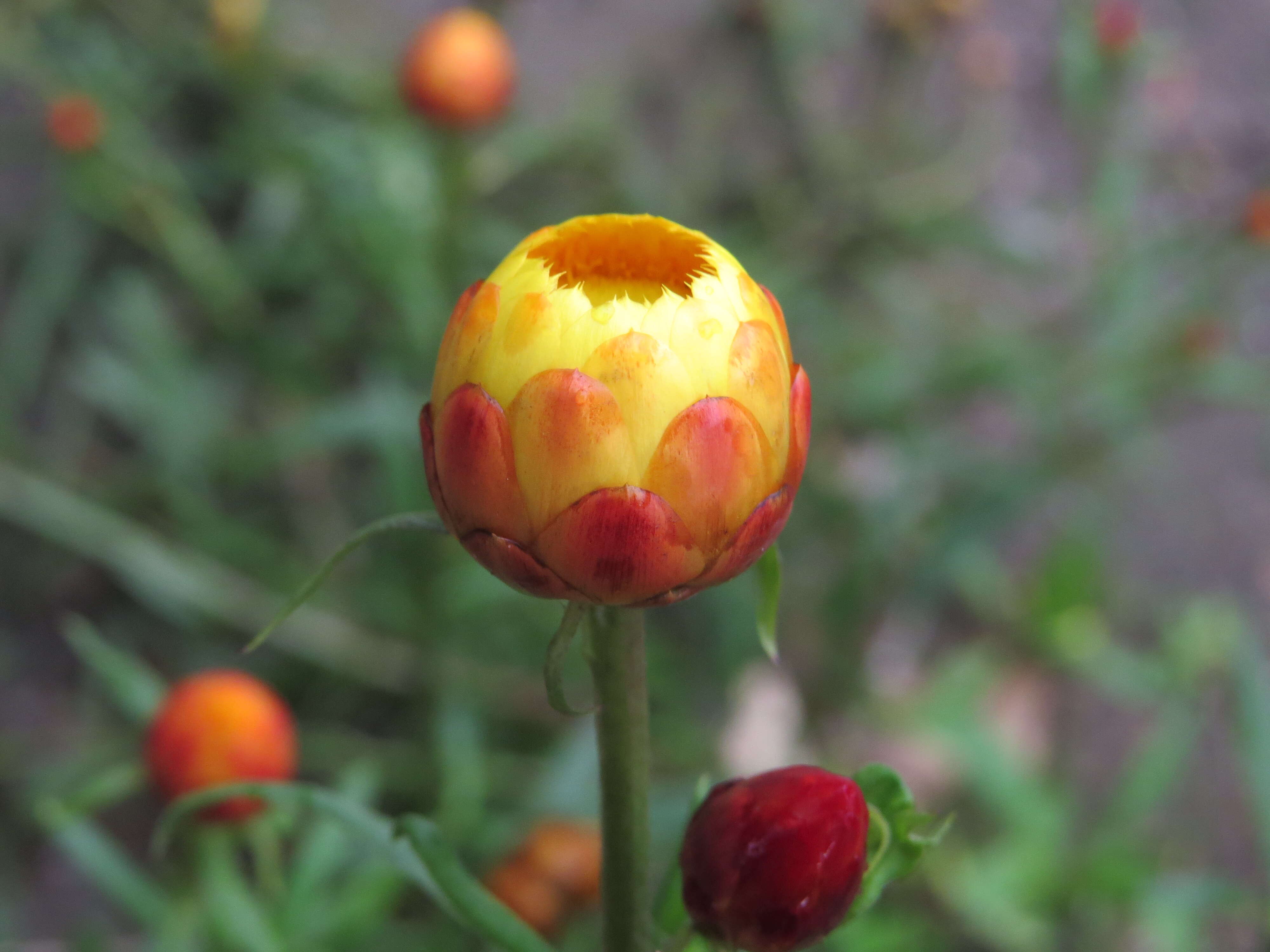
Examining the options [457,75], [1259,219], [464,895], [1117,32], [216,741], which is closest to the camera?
[464,895]

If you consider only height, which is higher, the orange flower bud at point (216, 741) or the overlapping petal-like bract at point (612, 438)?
the overlapping petal-like bract at point (612, 438)

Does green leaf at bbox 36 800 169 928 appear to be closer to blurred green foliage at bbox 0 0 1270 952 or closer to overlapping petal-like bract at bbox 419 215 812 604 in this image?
blurred green foliage at bbox 0 0 1270 952

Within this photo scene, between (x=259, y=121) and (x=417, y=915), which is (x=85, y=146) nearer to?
(x=259, y=121)

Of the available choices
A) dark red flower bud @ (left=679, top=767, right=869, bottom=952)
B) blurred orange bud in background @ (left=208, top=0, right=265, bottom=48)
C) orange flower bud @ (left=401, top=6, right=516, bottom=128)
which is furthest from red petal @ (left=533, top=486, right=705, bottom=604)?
blurred orange bud in background @ (left=208, top=0, right=265, bottom=48)

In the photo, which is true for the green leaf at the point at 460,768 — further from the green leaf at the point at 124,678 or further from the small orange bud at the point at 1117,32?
the small orange bud at the point at 1117,32

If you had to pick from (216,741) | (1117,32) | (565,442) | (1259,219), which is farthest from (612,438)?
(1117,32)

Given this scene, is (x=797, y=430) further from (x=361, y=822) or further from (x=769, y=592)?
(x=361, y=822)

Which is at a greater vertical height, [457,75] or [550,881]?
[457,75]

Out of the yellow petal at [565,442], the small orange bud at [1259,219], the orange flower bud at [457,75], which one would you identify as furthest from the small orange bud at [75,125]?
the small orange bud at [1259,219]
